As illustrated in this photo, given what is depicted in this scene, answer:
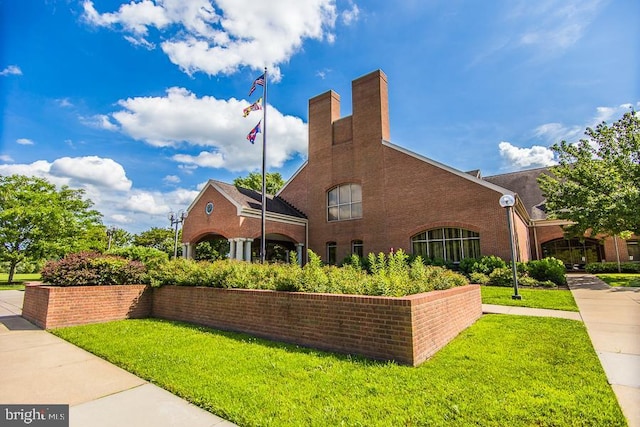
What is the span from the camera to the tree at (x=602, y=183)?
17188 mm

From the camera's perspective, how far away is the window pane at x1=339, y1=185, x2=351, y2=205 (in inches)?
898

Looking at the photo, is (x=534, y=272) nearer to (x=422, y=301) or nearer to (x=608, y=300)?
(x=608, y=300)

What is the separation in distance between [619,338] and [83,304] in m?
12.2

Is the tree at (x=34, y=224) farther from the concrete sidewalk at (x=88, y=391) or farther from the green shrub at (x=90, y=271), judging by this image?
the concrete sidewalk at (x=88, y=391)

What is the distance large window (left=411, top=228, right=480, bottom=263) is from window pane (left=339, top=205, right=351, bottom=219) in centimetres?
479

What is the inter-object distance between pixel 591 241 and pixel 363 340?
32015 millimetres

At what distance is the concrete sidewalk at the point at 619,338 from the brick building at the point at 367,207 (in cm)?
607

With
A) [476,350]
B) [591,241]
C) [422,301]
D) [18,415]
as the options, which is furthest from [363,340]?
[591,241]

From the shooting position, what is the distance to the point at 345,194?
22969 millimetres

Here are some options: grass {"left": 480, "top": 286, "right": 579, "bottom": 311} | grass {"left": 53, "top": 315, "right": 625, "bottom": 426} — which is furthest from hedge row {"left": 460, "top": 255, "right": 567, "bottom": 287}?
grass {"left": 53, "top": 315, "right": 625, "bottom": 426}

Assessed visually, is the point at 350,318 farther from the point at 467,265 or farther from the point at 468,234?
the point at 468,234

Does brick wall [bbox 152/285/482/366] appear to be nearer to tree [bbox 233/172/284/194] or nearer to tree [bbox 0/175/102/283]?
tree [bbox 0/175/102/283]

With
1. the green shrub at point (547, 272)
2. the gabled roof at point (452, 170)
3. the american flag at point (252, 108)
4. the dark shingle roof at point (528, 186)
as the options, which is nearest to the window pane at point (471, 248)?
the green shrub at point (547, 272)

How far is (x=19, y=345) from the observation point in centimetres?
655
